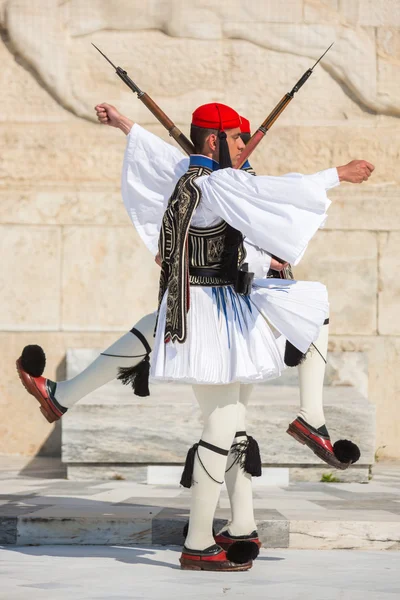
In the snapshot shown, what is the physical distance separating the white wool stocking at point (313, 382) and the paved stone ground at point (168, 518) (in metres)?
0.45

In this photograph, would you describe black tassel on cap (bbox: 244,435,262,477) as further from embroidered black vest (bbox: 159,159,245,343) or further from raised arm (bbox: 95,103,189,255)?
raised arm (bbox: 95,103,189,255)

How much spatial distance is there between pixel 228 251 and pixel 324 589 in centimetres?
124

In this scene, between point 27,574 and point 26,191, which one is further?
point 26,191

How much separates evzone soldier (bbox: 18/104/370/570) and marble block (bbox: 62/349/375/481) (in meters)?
2.41

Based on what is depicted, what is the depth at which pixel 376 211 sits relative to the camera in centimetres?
817

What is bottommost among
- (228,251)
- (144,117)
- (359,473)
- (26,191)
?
(359,473)

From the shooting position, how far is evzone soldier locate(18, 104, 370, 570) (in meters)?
4.12

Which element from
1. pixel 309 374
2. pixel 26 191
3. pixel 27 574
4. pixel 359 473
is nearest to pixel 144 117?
pixel 26 191

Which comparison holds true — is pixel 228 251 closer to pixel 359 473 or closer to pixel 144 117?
pixel 359 473

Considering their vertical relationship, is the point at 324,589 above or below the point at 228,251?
below

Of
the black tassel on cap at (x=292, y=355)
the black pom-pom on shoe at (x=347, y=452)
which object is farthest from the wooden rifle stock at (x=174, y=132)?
the black pom-pom on shoe at (x=347, y=452)

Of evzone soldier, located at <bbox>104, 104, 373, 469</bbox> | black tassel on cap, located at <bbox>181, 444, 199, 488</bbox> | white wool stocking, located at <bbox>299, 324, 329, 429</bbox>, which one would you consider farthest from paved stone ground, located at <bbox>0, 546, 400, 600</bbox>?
white wool stocking, located at <bbox>299, 324, 329, 429</bbox>

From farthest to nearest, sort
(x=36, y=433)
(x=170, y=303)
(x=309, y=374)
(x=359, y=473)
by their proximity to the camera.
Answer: (x=36, y=433) < (x=359, y=473) < (x=309, y=374) < (x=170, y=303)

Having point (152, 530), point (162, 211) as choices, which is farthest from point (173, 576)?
point (162, 211)
